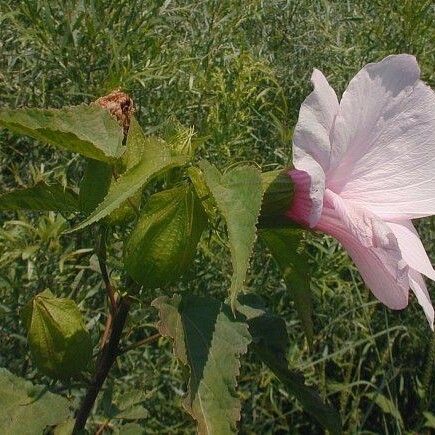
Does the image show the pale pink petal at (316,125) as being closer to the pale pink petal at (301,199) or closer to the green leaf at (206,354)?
the pale pink petal at (301,199)

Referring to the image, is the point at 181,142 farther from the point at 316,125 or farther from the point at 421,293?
the point at 421,293

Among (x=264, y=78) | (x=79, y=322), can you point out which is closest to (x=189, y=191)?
(x=79, y=322)

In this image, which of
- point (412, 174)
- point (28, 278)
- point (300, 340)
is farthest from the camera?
point (300, 340)

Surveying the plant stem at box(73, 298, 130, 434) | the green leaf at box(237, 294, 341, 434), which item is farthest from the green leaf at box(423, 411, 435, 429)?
the plant stem at box(73, 298, 130, 434)

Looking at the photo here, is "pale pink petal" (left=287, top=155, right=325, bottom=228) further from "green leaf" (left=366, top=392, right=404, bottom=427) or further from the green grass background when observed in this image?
"green leaf" (left=366, top=392, right=404, bottom=427)

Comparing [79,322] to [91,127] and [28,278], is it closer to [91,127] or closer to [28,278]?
[91,127]
